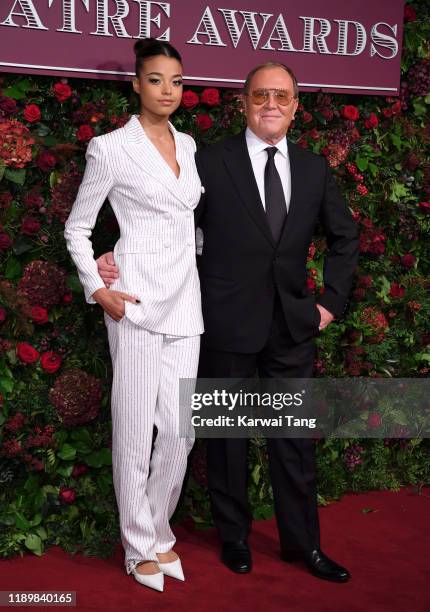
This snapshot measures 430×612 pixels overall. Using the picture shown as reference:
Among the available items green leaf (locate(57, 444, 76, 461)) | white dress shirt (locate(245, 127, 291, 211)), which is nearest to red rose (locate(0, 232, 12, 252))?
green leaf (locate(57, 444, 76, 461))

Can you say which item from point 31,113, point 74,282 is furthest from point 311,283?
point 31,113

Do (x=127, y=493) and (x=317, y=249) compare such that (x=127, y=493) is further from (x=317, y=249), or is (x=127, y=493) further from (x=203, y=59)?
(x=203, y=59)

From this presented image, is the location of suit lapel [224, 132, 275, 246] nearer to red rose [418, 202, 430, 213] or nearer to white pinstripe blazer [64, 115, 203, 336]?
white pinstripe blazer [64, 115, 203, 336]

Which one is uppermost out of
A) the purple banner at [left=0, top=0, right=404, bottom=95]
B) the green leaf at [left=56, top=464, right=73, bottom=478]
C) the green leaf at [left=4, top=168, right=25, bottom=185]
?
the purple banner at [left=0, top=0, right=404, bottom=95]

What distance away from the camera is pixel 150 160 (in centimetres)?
321

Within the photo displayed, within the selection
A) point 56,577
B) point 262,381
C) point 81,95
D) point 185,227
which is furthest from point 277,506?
point 81,95

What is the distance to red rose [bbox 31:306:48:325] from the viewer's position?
11.7ft

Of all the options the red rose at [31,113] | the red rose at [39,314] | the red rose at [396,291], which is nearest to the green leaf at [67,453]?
the red rose at [39,314]

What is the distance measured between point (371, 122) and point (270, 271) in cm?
117

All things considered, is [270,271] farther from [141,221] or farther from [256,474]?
[256,474]

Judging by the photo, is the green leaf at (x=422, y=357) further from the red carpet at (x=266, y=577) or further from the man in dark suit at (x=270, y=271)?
the man in dark suit at (x=270, y=271)

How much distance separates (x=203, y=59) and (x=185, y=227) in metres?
0.88

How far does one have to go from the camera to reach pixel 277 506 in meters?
3.56

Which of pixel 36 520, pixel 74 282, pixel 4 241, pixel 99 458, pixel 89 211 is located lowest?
pixel 36 520
